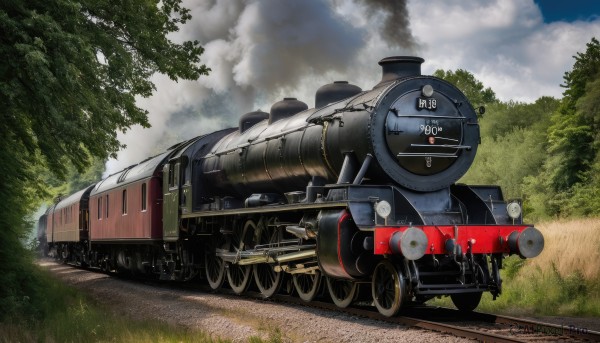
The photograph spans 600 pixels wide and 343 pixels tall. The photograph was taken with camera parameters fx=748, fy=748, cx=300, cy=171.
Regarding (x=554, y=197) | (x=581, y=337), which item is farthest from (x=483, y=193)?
(x=554, y=197)

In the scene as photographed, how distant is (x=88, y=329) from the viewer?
10.4 meters

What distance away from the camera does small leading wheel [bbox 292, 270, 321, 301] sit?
11652mm

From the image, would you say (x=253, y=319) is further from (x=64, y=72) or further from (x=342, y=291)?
(x=64, y=72)

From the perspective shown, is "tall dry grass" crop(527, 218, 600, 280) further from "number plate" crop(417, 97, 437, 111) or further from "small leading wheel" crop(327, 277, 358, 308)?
"number plate" crop(417, 97, 437, 111)

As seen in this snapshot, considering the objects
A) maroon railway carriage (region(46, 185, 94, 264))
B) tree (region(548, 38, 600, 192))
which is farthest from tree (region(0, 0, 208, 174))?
tree (region(548, 38, 600, 192))

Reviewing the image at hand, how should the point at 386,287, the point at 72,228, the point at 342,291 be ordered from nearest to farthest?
the point at 386,287, the point at 342,291, the point at 72,228

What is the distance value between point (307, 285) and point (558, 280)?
430cm

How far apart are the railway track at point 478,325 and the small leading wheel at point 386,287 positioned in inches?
5.0

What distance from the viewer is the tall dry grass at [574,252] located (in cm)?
1320

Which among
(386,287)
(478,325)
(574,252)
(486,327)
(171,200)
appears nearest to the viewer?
(486,327)

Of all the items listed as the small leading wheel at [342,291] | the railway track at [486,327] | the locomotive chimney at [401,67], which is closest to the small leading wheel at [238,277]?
the small leading wheel at [342,291]

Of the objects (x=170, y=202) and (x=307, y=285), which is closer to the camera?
(x=307, y=285)

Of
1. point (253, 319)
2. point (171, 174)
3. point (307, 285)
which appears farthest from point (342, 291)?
point (171, 174)

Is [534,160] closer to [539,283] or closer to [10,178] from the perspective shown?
[539,283]
